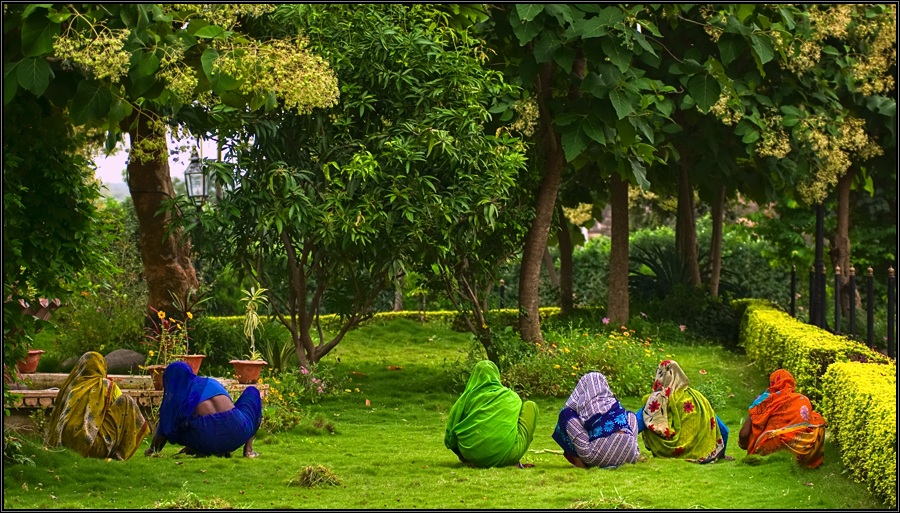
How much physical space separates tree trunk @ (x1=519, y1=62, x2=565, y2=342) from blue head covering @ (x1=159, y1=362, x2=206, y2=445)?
6.76 meters

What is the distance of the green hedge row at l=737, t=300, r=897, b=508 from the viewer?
23.6 feet

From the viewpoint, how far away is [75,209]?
27.5 feet

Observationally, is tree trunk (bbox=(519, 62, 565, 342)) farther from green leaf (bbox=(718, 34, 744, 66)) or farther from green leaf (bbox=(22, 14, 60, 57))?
green leaf (bbox=(22, 14, 60, 57))

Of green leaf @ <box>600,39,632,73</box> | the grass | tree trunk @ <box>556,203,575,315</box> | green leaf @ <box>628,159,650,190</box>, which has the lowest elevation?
the grass

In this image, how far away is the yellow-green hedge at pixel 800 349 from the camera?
10.6m

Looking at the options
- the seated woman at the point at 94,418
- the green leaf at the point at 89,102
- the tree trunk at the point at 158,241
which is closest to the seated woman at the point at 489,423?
the seated woman at the point at 94,418

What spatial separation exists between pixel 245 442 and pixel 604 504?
3.34m

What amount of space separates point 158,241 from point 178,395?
6.54m

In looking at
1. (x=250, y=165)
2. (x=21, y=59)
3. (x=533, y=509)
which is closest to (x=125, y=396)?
(x=21, y=59)

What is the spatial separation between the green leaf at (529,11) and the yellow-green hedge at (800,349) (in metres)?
4.53

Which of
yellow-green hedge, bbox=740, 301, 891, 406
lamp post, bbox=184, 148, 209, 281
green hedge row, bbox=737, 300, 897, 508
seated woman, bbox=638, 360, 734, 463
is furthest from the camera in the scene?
lamp post, bbox=184, 148, 209, 281

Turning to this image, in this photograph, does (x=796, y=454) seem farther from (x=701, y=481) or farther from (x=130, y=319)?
(x=130, y=319)

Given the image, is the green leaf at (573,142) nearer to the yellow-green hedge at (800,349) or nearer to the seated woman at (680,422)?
the yellow-green hedge at (800,349)

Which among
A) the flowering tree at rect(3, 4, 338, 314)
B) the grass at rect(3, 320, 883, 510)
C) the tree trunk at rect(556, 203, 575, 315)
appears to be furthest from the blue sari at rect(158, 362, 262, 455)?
the tree trunk at rect(556, 203, 575, 315)
